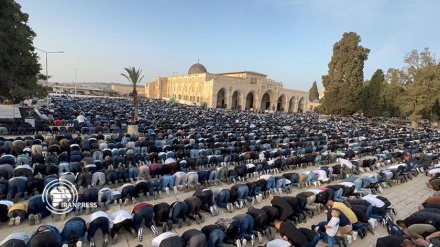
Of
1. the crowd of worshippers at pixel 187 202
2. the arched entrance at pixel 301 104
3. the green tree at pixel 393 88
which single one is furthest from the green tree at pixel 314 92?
the crowd of worshippers at pixel 187 202

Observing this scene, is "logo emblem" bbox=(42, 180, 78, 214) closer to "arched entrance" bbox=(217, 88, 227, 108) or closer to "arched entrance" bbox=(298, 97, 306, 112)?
"arched entrance" bbox=(217, 88, 227, 108)

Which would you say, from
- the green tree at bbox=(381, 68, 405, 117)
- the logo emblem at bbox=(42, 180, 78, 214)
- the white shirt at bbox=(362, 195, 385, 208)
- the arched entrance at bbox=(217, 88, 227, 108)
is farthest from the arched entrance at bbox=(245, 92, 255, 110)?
the logo emblem at bbox=(42, 180, 78, 214)

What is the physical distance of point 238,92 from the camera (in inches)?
2357

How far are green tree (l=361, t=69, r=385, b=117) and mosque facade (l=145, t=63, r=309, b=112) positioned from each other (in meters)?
20.9

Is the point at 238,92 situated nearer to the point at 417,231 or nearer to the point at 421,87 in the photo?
the point at 421,87

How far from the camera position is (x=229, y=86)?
56.9 m

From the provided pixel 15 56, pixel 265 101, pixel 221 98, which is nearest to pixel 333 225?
pixel 15 56

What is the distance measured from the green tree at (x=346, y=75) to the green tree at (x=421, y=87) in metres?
7.20

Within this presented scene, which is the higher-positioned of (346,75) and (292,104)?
(346,75)

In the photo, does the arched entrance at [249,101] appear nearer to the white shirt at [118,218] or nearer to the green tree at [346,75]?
the green tree at [346,75]

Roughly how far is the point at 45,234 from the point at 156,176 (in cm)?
642

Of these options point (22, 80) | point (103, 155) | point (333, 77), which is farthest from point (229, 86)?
point (103, 155)

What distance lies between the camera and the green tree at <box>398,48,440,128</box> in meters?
37.7

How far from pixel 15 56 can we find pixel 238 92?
45.9m
